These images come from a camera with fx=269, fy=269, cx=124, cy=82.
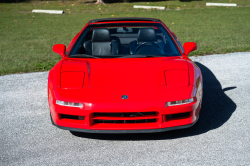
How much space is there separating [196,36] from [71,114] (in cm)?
788

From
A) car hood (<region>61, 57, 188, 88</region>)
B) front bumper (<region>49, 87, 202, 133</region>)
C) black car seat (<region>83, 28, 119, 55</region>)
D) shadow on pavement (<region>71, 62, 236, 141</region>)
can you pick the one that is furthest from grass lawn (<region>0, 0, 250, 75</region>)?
front bumper (<region>49, 87, 202, 133</region>)

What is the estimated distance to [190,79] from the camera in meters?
3.34

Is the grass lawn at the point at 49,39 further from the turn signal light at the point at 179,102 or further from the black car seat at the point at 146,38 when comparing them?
the turn signal light at the point at 179,102

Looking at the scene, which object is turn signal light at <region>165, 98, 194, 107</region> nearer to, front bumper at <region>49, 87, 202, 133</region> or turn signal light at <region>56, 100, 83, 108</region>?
front bumper at <region>49, 87, 202, 133</region>

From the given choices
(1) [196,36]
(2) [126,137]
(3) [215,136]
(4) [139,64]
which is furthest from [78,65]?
(1) [196,36]

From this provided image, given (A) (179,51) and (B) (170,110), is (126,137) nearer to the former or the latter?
(B) (170,110)

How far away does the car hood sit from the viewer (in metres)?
3.29

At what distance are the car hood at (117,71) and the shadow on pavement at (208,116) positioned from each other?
0.69 m

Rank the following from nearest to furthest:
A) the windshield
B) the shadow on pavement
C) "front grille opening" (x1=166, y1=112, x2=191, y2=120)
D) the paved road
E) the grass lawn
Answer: the paved road → "front grille opening" (x1=166, y1=112, x2=191, y2=120) → the shadow on pavement → the windshield → the grass lawn

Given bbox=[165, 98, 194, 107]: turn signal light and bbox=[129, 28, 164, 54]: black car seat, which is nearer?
bbox=[165, 98, 194, 107]: turn signal light

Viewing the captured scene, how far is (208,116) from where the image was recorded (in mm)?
3977

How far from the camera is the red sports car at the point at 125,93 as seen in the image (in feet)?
9.84

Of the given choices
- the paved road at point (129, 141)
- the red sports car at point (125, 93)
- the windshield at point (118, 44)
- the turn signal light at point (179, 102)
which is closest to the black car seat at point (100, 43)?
the windshield at point (118, 44)

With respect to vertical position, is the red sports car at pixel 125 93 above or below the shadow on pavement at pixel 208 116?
above
